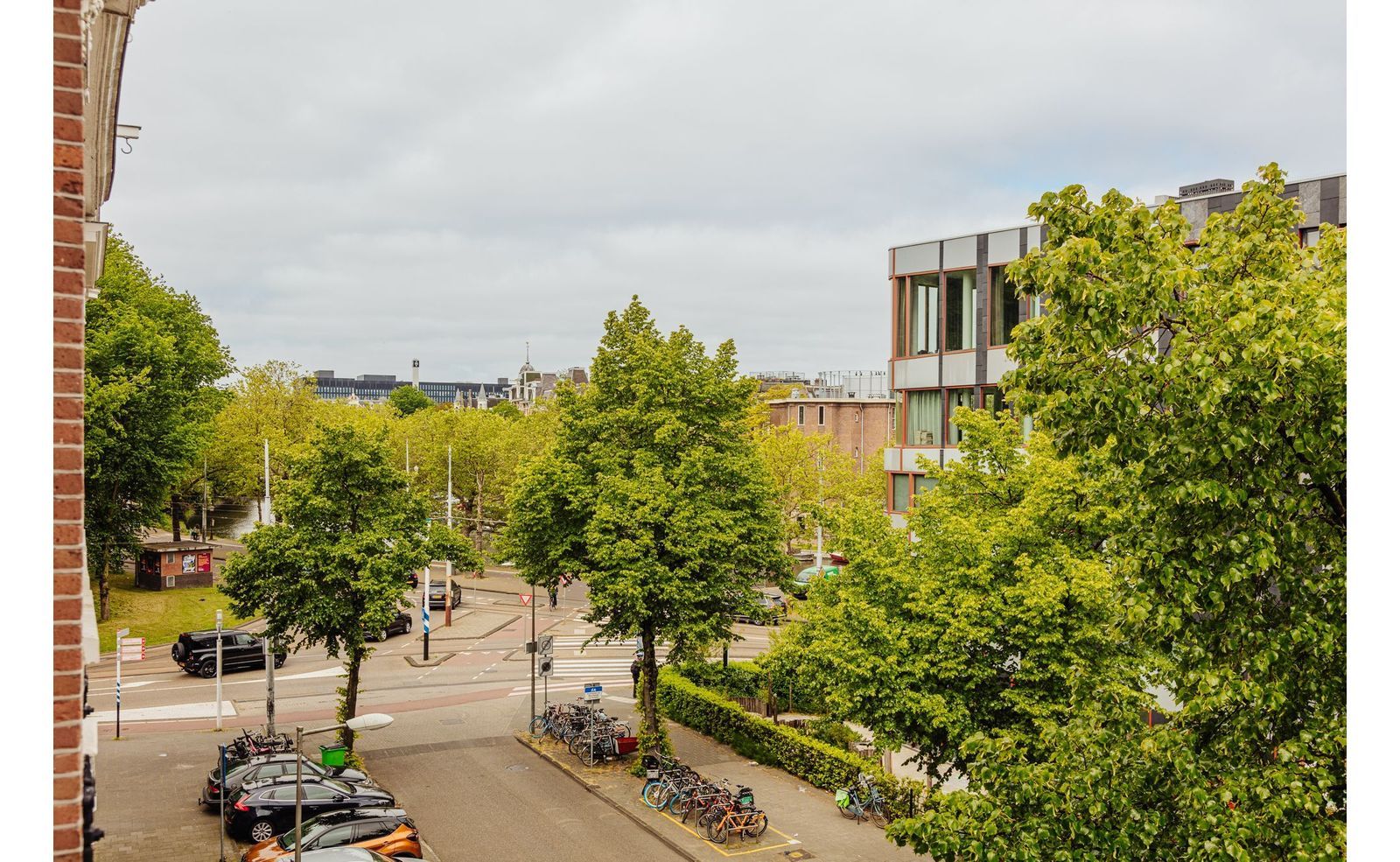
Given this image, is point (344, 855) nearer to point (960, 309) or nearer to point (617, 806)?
point (617, 806)

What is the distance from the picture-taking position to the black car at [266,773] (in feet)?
80.6

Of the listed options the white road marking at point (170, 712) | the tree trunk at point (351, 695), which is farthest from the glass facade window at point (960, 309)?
the white road marking at point (170, 712)

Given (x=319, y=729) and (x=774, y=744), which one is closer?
(x=319, y=729)

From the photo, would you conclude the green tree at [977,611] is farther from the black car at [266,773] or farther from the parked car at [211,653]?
the parked car at [211,653]

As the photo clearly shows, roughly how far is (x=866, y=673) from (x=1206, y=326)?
11.8 meters

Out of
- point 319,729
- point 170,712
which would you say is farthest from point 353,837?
point 170,712

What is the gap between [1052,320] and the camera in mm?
9906

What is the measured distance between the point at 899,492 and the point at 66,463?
31.1 metres

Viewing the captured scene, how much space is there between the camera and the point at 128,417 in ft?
151

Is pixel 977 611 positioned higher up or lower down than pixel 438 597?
higher up

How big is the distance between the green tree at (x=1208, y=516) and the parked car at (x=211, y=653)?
35429 mm

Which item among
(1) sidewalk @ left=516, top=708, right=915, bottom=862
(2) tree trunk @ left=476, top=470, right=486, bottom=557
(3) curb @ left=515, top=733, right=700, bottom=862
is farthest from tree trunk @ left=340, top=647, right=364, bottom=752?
(2) tree trunk @ left=476, top=470, right=486, bottom=557
